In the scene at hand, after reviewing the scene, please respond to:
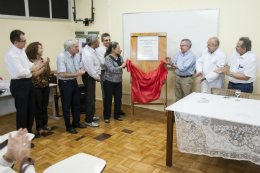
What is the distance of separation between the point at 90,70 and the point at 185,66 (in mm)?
1696

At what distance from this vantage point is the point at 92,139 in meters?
3.26

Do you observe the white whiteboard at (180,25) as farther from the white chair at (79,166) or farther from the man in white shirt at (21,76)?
the white chair at (79,166)

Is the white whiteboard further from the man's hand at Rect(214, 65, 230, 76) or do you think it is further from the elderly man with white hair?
the elderly man with white hair

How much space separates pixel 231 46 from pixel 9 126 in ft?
14.0

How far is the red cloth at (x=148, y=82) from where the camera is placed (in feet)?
12.6

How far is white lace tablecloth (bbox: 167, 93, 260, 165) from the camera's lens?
1.98 meters

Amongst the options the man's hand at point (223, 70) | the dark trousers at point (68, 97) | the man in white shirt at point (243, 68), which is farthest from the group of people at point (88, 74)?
the man in white shirt at point (243, 68)

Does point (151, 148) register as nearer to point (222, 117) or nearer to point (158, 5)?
point (222, 117)

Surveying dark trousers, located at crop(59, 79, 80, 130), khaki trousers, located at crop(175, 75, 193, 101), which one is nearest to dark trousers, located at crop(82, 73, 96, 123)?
dark trousers, located at crop(59, 79, 80, 130)

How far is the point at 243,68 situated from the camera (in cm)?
313

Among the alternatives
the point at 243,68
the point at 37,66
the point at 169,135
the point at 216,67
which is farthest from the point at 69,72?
the point at 243,68

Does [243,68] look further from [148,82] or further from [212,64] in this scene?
[148,82]

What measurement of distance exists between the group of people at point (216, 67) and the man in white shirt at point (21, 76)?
2263 mm

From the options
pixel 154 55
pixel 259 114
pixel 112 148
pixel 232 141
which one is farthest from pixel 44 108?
pixel 259 114
